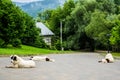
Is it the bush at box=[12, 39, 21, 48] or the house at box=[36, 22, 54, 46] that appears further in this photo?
the house at box=[36, 22, 54, 46]

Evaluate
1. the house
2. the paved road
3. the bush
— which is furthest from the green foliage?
the house

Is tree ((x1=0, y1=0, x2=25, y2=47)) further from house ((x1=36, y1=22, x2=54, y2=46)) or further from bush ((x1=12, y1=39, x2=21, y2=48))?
house ((x1=36, y1=22, x2=54, y2=46))

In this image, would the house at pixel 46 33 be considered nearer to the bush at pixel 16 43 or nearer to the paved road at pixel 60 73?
the bush at pixel 16 43

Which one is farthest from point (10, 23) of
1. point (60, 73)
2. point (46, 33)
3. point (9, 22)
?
point (46, 33)

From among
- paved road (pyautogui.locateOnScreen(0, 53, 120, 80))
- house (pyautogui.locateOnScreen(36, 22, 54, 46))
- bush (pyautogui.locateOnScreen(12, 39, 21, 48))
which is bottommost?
paved road (pyautogui.locateOnScreen(0, 53, 120, 80))

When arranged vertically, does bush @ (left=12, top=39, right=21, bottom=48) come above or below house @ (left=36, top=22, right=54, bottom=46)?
below

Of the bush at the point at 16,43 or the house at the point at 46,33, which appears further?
the house at the point at 46,33

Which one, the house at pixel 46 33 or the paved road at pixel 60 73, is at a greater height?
the house at pixel 46 33

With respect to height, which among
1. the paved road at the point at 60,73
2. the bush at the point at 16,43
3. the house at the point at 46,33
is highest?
the house at the point at 46,33

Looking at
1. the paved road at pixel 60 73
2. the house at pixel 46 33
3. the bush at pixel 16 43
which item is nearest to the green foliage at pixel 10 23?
the bush at pixel 16 43

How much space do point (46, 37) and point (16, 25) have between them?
4390 centimetres

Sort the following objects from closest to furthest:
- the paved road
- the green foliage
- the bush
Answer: the paved road → the green foliage → the bush

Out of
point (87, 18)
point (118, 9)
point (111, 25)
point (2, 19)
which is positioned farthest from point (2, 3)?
point (118, 9)

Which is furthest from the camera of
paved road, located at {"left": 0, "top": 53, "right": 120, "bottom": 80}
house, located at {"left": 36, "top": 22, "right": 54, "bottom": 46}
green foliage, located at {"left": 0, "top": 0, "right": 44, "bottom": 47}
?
house, located at {"left": 36, "top": 22, "right": 54, "bottom": 46}
